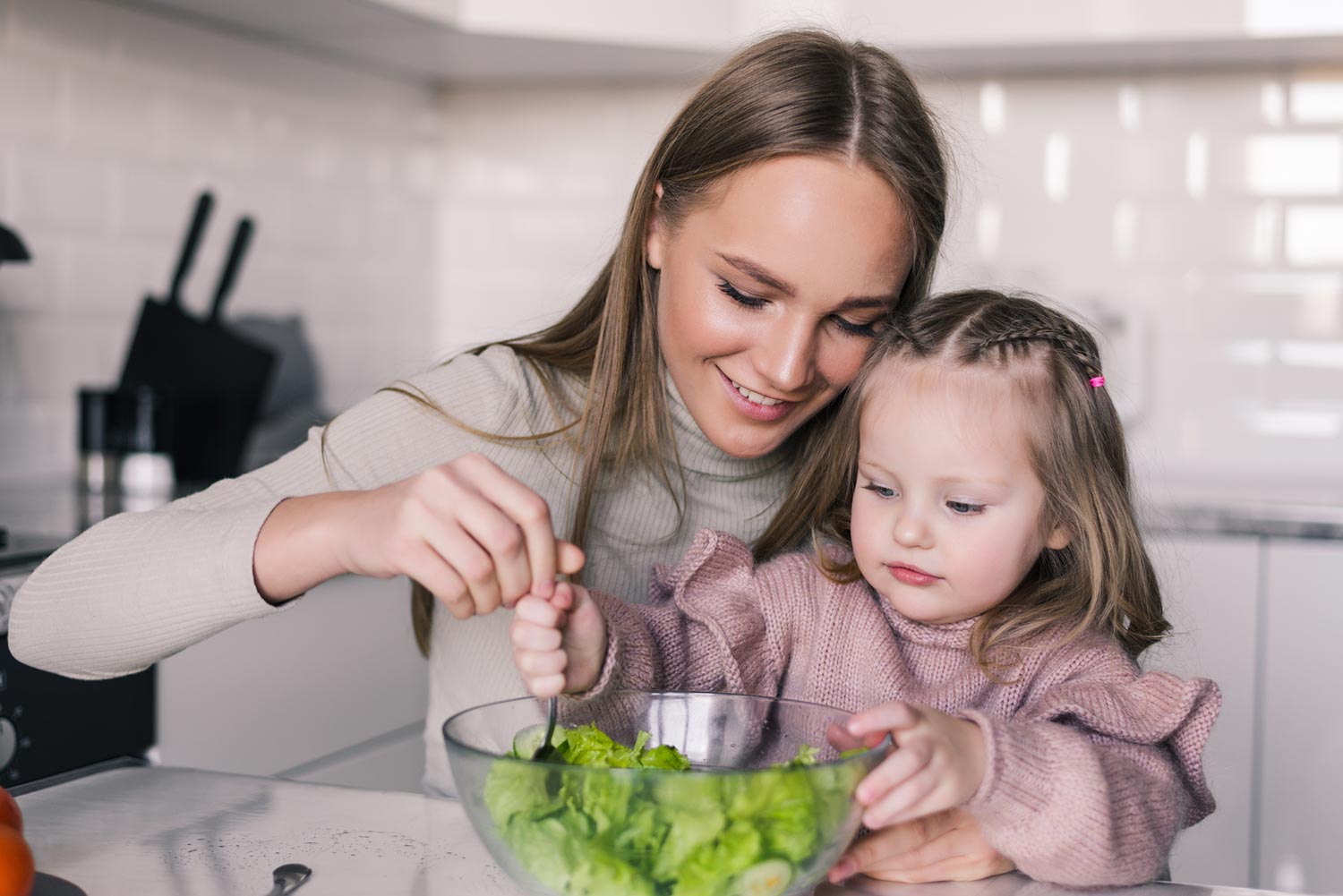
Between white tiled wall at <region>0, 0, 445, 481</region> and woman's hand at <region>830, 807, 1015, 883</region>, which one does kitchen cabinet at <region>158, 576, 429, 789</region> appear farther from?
woman's hand at <region>830, 807, 1015, 883</region>

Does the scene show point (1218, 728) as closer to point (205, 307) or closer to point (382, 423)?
point (382, 423)

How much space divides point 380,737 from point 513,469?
0.81 metres

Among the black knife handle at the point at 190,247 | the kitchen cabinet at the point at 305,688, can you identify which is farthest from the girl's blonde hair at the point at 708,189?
the black knife handle at the point at 190,247

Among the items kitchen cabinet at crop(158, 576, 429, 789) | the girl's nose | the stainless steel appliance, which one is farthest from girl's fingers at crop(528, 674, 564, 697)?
kitchen cabinet at crop(158, 576, 429, 789)

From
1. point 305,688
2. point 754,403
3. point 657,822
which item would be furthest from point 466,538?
point 305,688

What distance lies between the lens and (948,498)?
1.13m

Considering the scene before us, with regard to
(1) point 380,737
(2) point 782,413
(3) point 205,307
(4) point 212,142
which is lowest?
(1) point 380,737

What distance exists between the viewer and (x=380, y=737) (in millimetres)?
1996

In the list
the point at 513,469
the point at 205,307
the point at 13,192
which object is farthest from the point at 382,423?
the point at 205,307

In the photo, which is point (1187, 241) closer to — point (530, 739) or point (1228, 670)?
point (1228, 670)

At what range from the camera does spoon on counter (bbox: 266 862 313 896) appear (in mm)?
719

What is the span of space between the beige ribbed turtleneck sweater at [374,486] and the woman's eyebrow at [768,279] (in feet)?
0.86

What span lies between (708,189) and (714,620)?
1.29 feet

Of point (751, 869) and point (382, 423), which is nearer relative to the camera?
point (751, 869)
